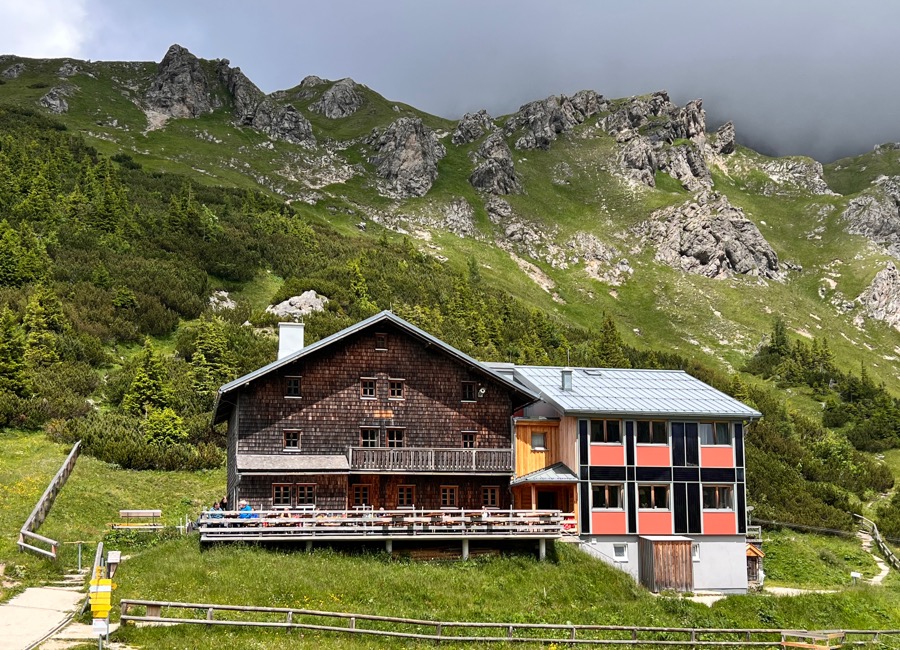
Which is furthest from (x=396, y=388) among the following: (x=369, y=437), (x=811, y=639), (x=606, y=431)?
(x=811, y=639)

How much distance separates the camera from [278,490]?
36.2m

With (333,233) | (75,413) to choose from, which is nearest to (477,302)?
(333,233)

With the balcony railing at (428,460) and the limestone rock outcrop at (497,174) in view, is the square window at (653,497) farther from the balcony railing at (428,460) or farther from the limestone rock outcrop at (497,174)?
the limestone rock outcrop at (497,174)

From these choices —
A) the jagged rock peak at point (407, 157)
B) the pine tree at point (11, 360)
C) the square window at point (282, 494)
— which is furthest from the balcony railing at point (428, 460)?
the jagged rock peak at point (407, 157)

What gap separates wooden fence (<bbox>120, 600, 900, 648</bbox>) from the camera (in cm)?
2280

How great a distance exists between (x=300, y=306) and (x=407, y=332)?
4028cm

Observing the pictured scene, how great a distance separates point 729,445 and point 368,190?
143039mm

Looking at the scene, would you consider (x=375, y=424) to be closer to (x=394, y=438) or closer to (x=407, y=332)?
(x=394, y=438)

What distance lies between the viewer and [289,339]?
41562mm

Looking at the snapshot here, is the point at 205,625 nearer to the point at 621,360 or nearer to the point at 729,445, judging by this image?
the point at 729,445

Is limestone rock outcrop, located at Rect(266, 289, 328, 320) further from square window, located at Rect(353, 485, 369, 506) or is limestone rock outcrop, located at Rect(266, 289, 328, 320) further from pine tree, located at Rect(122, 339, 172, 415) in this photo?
square window, located at Rect(353, 485, 369, 506)

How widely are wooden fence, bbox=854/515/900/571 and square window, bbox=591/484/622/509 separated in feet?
79.3

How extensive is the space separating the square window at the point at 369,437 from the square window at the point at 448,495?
3.55m

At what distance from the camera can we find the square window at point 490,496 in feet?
127
